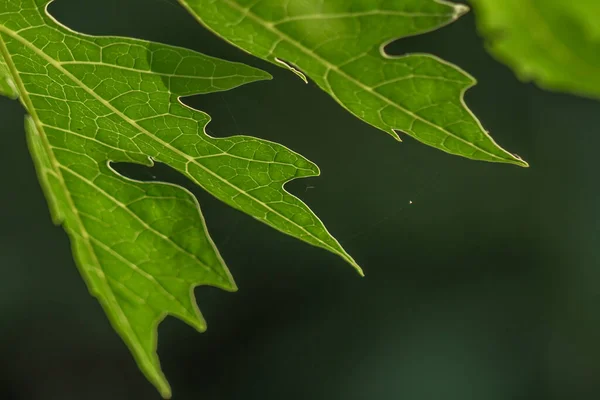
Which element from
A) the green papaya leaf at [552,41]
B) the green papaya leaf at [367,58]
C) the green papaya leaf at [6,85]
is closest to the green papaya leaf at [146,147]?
the green papaya leaf at [6,85]

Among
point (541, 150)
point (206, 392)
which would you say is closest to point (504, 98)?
point (541, 150)

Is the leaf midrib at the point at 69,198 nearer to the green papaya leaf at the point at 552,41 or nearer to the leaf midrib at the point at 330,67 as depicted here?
the leaf midrib at the point at 330,67

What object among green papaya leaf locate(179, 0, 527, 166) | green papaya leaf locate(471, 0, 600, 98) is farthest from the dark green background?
green papaya leaf locate(471, 0, 600, 98)

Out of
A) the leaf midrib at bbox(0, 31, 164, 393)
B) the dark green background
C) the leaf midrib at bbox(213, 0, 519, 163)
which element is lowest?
the dark green background

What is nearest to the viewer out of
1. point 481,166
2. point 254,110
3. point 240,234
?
point 254,110

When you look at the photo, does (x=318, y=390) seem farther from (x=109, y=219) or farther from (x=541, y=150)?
(x=109, y=219)

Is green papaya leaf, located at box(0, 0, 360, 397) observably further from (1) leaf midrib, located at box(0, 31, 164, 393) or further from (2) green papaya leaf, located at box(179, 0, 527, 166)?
(2) green papaya leaf, located at box(179, 0, 527, 166)
